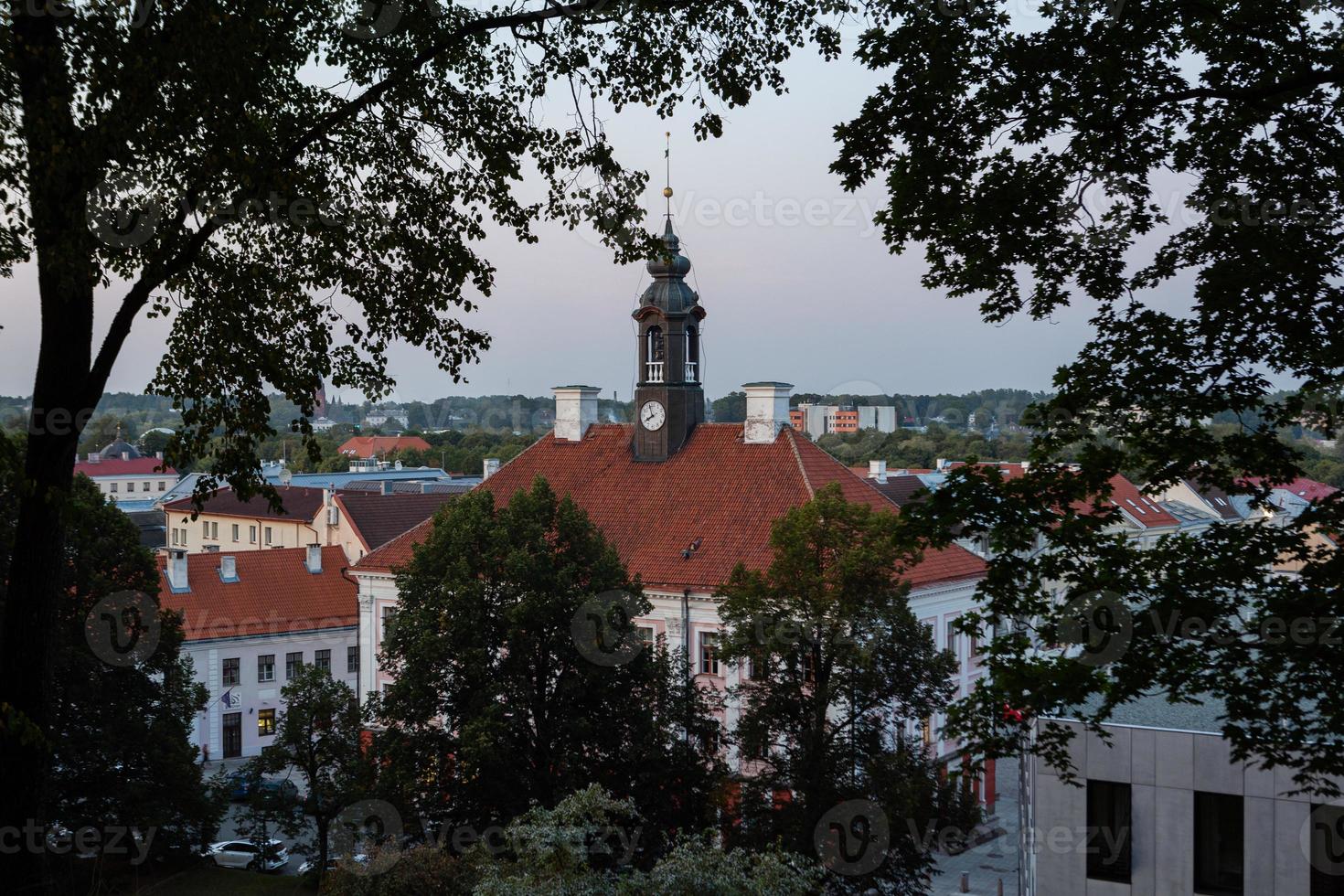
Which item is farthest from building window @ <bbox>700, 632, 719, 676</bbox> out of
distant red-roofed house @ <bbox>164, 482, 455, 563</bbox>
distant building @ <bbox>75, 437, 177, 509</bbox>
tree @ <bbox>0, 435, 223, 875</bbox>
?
distant building @ <bbox>75, 437, 177, 509</bbox>

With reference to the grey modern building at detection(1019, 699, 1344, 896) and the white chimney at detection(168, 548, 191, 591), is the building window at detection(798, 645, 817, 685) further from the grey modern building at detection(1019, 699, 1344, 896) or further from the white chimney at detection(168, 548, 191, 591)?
the white chimney at detection(168, 548, 191, 591)

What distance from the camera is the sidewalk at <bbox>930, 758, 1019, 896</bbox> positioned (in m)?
29.4

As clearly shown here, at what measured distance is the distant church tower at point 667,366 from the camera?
1497 inches

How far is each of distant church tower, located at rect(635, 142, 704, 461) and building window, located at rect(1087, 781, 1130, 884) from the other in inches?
812

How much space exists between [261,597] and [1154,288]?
135 ft

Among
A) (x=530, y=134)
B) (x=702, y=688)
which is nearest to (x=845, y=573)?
(x=702, y=688)

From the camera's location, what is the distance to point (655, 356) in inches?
1526

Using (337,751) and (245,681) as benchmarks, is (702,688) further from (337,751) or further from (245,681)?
(245,681)

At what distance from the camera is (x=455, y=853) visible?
2217 cm

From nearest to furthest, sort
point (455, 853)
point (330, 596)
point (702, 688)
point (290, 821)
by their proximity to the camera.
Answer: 1. point (455, 853)
2. point (702, 688)
3. point (290, 821)
4. point (330, 596)

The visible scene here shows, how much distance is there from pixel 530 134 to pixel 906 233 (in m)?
3.42

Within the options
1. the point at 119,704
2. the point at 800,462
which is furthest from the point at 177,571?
the point at 800,462

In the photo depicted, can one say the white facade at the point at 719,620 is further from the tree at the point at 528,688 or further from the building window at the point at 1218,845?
the building window at the point at 1218,845

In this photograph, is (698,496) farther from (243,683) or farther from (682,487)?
(243,683)
